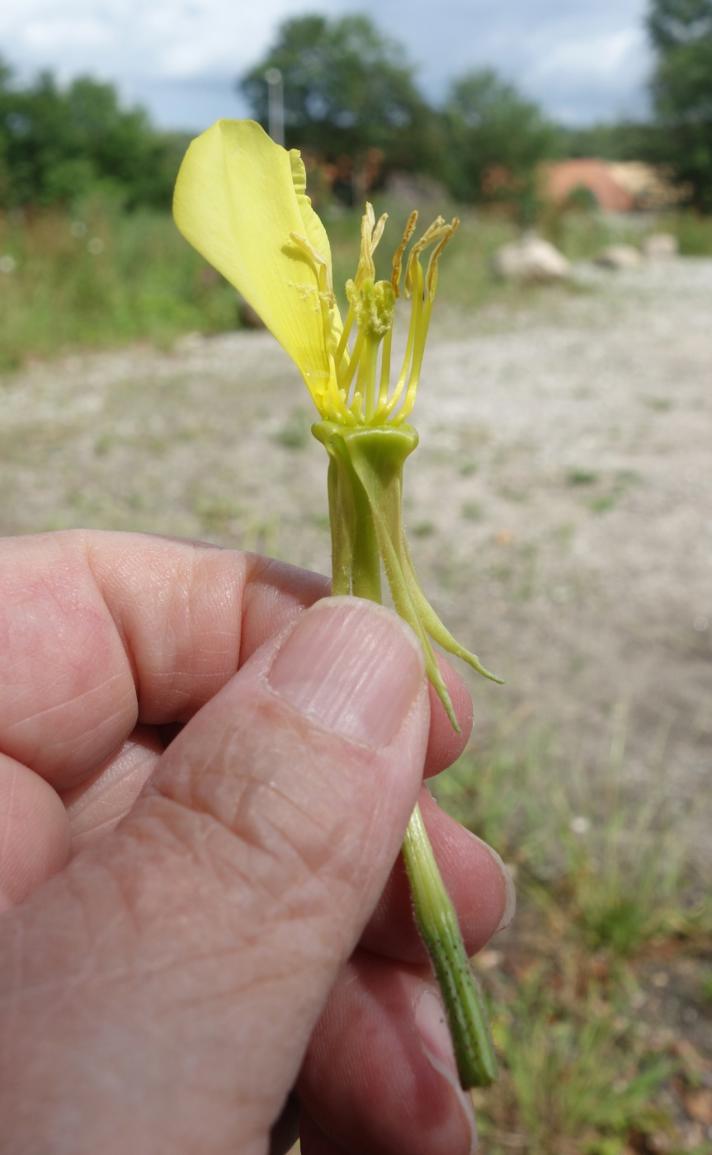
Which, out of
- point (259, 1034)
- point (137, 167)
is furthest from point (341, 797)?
point (137, 167)

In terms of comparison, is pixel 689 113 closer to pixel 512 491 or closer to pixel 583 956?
pixel 512 491

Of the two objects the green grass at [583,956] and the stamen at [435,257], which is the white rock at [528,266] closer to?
the green grass at [583,956]

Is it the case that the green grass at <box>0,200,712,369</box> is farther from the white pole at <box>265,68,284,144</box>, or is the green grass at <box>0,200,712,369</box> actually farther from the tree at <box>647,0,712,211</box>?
the tree at <box>647,0,712,211</box>

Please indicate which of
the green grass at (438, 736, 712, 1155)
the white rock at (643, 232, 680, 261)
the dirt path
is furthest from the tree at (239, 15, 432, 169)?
the green grass at (438, 736, 712, 1155)

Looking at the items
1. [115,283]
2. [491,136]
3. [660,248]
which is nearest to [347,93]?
[491,136]

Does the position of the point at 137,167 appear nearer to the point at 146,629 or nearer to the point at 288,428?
the point at 288,428
